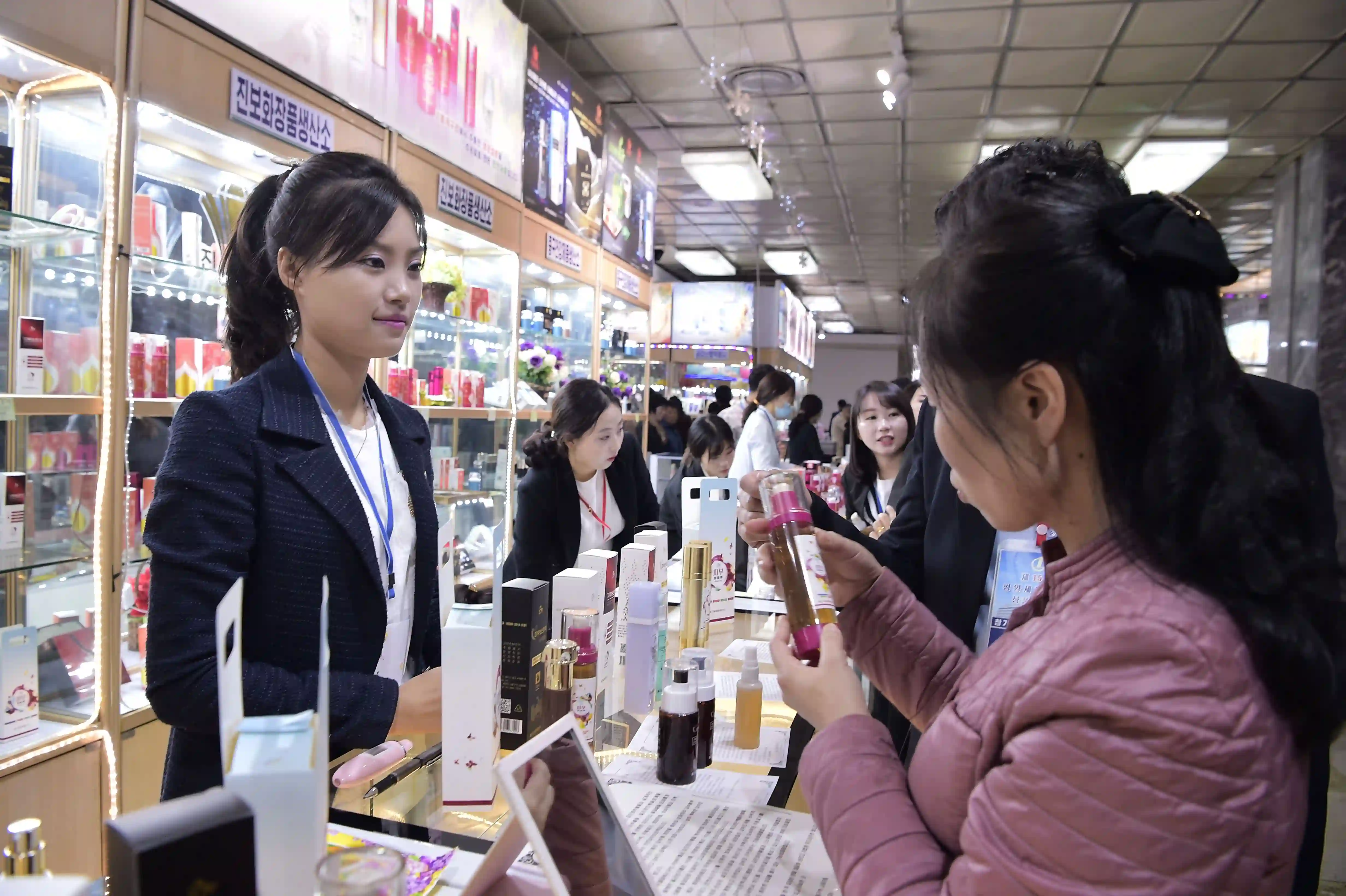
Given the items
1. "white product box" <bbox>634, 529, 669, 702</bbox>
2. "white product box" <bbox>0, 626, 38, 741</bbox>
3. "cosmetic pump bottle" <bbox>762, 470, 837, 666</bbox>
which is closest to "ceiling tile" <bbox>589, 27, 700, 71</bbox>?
"white product box" <bbox>634, 529, 669, 702</bbox>

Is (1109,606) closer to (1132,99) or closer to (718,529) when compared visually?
(718,529)

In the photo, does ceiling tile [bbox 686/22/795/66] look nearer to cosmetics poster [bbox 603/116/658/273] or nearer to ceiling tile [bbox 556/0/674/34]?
ceiling tile [bbox 556/0/674/34]

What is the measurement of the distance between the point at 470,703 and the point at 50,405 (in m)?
1.72

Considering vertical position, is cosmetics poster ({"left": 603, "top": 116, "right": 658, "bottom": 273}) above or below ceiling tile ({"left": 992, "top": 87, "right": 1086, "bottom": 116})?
below

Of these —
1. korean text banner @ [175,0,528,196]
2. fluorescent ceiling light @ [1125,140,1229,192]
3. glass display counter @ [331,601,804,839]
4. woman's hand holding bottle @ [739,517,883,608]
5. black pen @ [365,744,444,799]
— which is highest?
fluorescent ceiling light @ [1125,140,1229,192]

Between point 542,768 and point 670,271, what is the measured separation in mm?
13211

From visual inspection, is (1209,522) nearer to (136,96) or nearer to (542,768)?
(542,768)

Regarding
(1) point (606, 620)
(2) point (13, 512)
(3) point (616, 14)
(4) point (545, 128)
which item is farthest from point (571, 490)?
(3) point (616, 14)

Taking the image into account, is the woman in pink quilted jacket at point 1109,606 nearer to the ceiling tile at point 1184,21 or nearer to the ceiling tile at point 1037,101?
the ceiling tile at point 1184,21

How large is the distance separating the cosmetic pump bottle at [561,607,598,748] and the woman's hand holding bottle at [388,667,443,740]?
23 cm

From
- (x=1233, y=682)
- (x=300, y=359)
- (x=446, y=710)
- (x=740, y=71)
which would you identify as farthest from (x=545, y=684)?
(x=740, y=71)

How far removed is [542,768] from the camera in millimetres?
827

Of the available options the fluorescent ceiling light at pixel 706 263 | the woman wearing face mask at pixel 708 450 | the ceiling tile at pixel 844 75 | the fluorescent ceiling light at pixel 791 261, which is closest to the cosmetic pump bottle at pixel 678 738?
the woman wearing face mask at pixel 708 450

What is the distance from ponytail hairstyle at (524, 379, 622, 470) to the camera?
10.4ft
